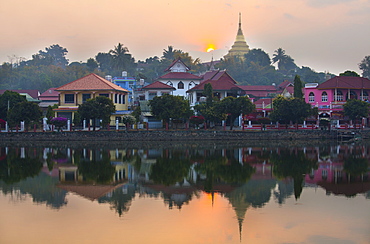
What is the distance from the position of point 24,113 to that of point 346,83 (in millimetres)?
31994

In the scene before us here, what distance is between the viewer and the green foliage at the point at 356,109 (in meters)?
47.4

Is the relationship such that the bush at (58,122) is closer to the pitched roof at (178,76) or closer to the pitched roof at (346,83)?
the pitched roof at (178,76)

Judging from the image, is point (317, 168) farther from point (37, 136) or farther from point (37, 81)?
point (37, 81)

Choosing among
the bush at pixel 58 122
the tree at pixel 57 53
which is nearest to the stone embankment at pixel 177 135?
Answer: the bush at pixel 58 122

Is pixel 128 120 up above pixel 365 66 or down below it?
below

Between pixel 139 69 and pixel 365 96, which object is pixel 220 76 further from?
pixel 139 69

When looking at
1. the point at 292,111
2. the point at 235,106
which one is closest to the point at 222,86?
the point at 235,106

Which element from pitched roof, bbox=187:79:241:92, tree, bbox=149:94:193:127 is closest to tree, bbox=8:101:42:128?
tree, bbox=149:94:193:127

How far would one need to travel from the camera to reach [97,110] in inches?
1767

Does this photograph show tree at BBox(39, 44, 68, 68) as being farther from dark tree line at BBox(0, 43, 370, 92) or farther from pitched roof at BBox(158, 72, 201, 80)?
pitched roof at BBox(158, 72, 201, 80)

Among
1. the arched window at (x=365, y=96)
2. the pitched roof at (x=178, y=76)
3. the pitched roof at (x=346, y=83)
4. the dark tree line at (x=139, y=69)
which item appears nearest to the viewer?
the pitched roof at (x=346, y=83)

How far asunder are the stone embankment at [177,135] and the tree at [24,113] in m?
1.31

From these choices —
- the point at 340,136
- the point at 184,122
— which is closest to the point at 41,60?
the point at 184,122

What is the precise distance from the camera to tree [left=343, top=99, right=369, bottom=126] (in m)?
47.4
